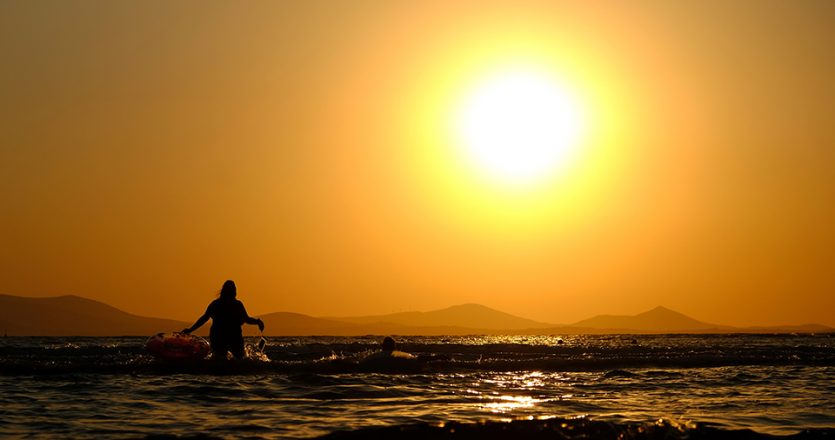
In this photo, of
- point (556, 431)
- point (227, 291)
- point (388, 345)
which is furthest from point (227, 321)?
point (556, 431)

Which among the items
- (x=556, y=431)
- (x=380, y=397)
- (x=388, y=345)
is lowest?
(x=556, y=431)

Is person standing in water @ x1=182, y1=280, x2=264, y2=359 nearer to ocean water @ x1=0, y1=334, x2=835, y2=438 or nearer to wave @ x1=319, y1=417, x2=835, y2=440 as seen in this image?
ocean water @ x1=0, y1=334, x2=835, y2=438

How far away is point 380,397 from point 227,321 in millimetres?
7482

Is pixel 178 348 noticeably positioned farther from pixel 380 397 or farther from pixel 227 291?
pixel 380 397

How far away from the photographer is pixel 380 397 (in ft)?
55.4

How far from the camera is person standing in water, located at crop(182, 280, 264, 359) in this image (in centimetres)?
2294

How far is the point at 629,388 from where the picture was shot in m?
19.4

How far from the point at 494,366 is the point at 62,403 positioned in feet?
42.8

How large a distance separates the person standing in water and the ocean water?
46 cm

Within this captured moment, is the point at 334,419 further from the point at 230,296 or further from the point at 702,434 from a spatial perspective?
the point at 230,296

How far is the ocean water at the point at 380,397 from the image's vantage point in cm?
1303

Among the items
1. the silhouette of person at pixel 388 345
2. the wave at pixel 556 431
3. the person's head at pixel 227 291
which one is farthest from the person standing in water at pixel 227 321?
the wave at pixel 556 431

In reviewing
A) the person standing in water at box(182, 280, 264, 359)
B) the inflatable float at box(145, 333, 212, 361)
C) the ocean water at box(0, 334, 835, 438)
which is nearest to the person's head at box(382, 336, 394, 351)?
the ocean water at box(0, 334, 835, 438)

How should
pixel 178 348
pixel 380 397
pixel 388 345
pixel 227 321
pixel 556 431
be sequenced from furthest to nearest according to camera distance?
1. pixel 388 345
2. pixel 178 348
3. pixel 227 321
4. pixel 380 397
5. pixel 556 431
